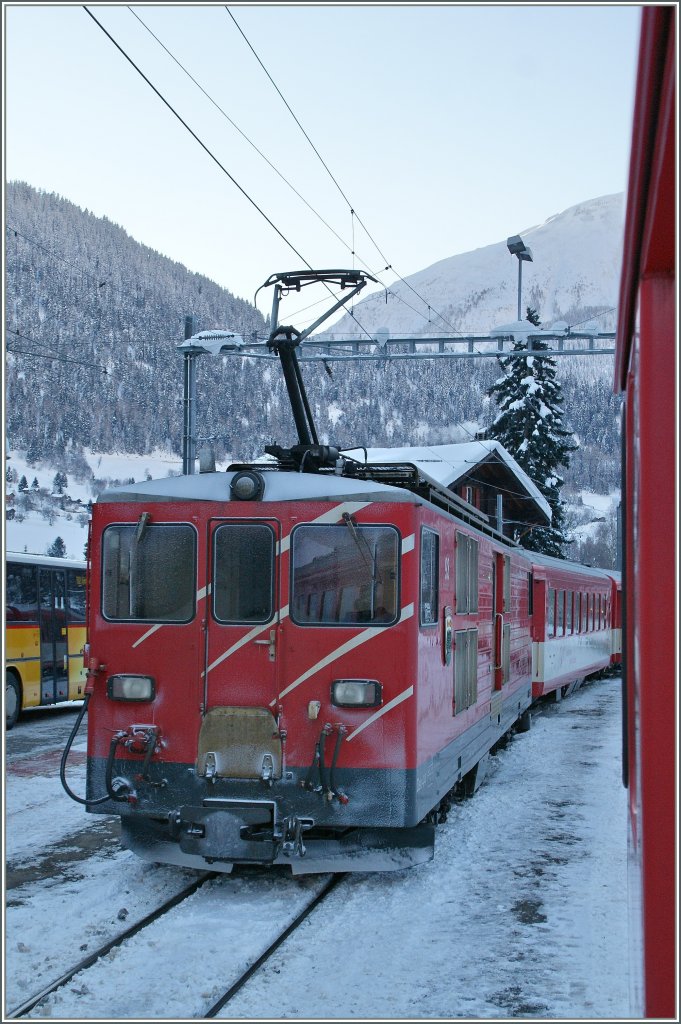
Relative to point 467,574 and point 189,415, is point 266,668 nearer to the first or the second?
point 467,574

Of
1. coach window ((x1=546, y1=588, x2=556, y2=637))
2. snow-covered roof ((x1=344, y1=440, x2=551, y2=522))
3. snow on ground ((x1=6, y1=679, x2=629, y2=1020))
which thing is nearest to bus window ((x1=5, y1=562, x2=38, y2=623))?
snow on ground ((x1=6, y1=679, x2=629, y2=1020))

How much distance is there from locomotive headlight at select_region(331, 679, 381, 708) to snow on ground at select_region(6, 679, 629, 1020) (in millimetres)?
1372

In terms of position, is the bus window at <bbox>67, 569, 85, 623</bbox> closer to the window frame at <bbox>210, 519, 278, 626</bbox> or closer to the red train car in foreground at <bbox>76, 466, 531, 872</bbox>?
the red train car in foreground at <bbox>76, 466, 531, 872</bbox>

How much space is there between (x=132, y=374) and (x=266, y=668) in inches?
3431

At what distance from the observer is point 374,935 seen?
6.22 meters

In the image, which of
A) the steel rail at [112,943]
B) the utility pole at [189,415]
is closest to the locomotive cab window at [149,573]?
the steel rail at [112,943]

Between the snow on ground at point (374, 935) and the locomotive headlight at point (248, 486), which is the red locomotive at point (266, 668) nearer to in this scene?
the locomotive headlight at point (248, 486)

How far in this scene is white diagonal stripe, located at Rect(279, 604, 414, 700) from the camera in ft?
22.2

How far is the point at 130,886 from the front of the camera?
723 centimetres

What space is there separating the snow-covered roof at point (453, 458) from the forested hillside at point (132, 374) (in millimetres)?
47954

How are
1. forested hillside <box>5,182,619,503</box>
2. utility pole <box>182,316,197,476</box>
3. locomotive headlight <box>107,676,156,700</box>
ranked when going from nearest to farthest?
locomotive headlight <box>107,676,156,700</box>
utility pole <box>182,316,197,476</box>
forested hillside <box>5,182,619,503</box>

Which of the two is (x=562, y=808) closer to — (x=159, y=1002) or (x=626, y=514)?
(x=159, y=1002)

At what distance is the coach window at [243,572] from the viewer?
6965 millimetres

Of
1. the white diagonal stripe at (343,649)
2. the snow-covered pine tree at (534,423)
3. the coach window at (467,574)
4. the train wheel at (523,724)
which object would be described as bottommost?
the train wheel at (523,724)
